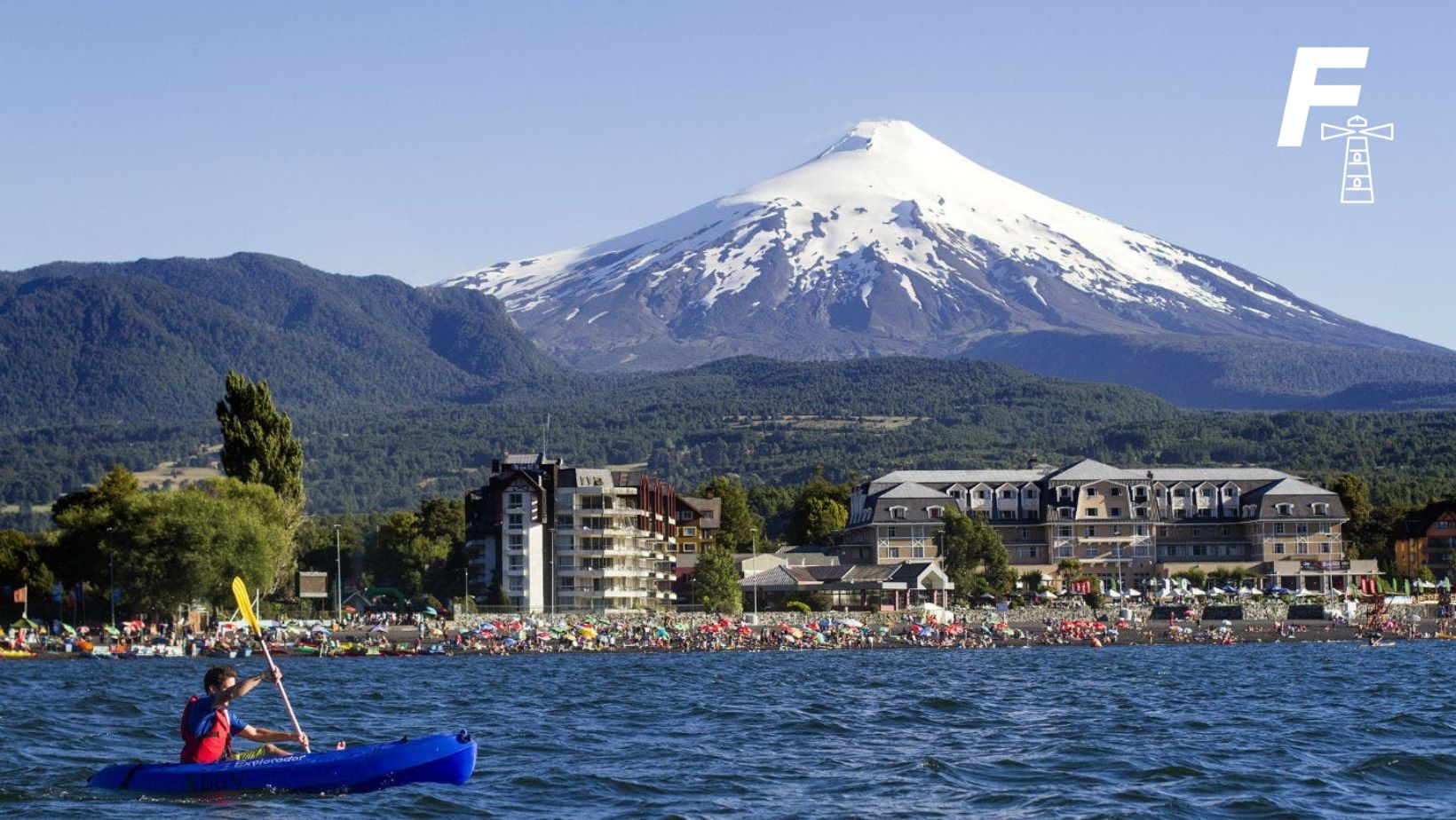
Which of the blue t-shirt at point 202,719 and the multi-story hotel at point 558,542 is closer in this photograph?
the blue t-shirt at point 202,719

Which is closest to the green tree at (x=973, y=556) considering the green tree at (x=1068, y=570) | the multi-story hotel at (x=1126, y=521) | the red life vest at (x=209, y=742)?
the green tree at (x=1068, y=570)

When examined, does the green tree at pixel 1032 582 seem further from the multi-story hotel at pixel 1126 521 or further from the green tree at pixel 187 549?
the green tree at pixel 187 549

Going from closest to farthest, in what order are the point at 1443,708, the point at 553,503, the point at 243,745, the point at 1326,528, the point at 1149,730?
1. the point at 243,745
2. the point at 1149,730
3. the point at 1443,708
4. the point at 553,503
5. the point at 1326,528

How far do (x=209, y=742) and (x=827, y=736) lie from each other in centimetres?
1607

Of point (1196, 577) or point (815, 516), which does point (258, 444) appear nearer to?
point (815, 516)

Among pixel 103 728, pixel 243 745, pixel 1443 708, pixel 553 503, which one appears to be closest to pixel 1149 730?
pixel 1443 708

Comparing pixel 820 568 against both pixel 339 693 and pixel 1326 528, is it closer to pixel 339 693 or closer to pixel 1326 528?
pixel 1326 528

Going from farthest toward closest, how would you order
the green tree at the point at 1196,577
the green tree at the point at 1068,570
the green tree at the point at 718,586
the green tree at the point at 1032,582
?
the green tree at the point at 1196,577
the green tree at the point at 1068,570
the green tree at the point at 1032,582
the green tree at the point at 718,586

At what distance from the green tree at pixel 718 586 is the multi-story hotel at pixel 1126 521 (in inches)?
817

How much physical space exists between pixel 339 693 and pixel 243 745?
2029cm

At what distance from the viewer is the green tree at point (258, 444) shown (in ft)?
343

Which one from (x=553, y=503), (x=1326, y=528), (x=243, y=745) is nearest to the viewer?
(x=243, y=745)

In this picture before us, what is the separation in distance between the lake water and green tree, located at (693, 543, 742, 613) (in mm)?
38042

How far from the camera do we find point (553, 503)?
120312 mm
